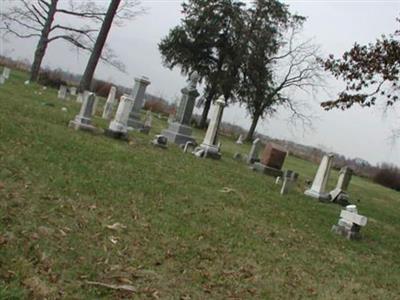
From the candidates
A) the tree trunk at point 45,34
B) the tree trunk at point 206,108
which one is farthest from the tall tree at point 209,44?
the tree trunk at point 45,34

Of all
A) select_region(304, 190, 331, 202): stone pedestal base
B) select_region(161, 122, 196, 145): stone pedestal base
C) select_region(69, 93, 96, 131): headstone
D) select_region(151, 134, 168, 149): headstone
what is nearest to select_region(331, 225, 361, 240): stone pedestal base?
select_region(304, 190, 331, 202): stone pedestal base

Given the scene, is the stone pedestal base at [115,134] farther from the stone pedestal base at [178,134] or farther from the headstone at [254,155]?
the headstone at [254,155]

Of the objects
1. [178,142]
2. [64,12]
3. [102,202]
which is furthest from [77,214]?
[64,12]

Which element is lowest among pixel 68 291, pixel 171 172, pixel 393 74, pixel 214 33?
pixel 68 291

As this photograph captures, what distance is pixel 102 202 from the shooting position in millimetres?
8047

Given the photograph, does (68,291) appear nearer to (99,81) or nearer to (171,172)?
(171,172)

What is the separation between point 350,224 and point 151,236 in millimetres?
4857

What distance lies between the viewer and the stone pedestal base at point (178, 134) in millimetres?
18234

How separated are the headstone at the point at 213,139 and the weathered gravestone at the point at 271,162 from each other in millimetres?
1515

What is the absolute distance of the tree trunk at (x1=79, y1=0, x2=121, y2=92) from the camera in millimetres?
26703

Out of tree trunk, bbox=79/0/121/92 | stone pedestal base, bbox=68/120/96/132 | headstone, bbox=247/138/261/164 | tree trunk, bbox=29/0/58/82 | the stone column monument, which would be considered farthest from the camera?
tree trunk, bbox=29/0/58/82

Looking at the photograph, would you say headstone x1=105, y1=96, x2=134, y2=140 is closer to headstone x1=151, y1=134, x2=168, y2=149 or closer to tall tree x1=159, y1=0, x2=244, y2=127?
headstone x1=151, y1=134, x2=168, y2=149

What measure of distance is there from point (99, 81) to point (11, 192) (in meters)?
35.8

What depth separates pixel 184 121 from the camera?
18.7 m
